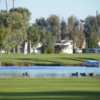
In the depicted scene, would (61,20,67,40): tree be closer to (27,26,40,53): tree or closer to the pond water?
(27,26,40,53): tree

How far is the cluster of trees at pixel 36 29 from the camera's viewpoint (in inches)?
3060

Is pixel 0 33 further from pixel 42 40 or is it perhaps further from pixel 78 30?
pixel 78 30

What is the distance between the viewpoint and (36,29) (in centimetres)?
9712

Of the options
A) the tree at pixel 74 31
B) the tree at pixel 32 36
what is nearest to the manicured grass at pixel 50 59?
the tree at pixel 32 36

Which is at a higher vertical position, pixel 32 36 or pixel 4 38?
pixel 32 36

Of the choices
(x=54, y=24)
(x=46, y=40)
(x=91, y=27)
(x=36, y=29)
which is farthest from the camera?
(x=54, y=24)

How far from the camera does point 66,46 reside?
10350 cm

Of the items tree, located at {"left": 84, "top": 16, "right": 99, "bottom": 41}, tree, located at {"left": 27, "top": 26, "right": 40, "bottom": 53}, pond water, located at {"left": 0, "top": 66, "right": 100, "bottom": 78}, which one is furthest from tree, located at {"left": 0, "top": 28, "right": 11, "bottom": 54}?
tree, located at {"left": 84, "top": 16, "right": 99, "bottom": 41}

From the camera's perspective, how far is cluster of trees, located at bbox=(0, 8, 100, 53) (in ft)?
255

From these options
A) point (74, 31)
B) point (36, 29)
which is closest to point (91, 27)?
point (74, 31)

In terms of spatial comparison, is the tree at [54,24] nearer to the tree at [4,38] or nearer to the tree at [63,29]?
the tree at [63,29]

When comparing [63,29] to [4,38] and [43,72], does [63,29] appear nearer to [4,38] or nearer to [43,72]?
[4,38]

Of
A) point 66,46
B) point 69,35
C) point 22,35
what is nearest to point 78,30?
point 69,35

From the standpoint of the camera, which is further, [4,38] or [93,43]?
[93,43]
